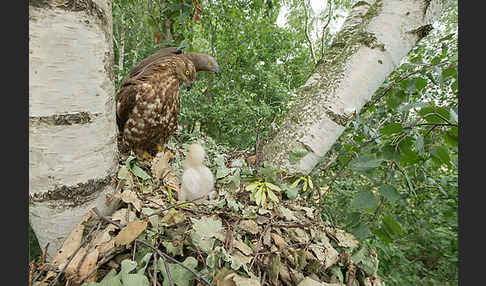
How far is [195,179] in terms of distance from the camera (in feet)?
3.23

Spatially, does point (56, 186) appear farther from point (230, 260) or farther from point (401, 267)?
point (401, 267)

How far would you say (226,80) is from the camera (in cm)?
306

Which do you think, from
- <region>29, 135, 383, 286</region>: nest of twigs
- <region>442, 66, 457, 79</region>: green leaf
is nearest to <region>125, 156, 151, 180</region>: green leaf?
<region>29, 135, 383, 286</region>: nest of twigs

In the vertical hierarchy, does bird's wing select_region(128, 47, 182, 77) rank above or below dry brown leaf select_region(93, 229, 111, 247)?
above

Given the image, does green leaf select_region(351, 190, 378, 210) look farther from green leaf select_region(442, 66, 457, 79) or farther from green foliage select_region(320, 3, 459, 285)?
green leaf select_region(442, 66, 457, 79)

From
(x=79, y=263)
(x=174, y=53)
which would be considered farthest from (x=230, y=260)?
(x=174, y=53)

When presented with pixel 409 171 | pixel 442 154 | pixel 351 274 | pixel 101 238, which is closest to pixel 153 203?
pixel 101 238

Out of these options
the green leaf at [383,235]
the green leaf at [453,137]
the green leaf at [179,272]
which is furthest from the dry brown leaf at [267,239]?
the green leaf at [453,137]

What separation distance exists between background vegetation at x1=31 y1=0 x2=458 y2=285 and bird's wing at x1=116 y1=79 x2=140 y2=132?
0.51 m

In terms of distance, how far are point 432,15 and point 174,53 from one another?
1.33 metres

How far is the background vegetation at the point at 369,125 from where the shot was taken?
2.19 feet

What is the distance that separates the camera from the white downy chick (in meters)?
0.96

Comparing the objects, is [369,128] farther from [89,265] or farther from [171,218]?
[89,265]

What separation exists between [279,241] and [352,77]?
2.26ft
